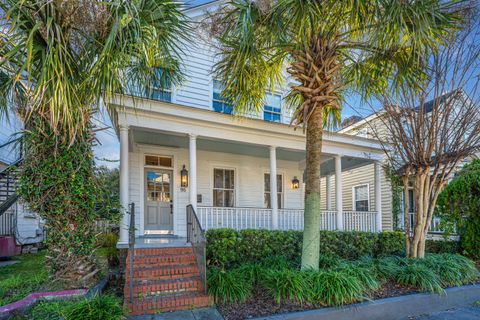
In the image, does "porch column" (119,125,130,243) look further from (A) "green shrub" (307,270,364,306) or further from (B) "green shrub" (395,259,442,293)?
(B) "green shrub" (395,259,442,293)

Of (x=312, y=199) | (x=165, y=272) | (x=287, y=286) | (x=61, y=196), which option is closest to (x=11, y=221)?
(x=61, y=196)

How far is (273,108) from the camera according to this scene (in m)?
11.1

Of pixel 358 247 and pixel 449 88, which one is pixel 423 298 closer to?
pixel 358 247

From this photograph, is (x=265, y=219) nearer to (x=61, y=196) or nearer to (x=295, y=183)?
(x=295, y=183)

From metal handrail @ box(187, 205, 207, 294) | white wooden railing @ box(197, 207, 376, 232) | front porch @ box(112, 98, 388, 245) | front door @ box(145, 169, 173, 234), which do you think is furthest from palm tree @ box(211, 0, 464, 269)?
front door @ box(145, 169, 173, 234)

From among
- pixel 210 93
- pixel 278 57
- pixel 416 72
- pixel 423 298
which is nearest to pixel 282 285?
pixel 423 298

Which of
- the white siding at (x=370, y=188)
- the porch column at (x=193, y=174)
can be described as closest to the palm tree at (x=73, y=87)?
the porch column at (x=193, y=174)

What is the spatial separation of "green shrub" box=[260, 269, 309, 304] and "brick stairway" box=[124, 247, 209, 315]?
111 cm

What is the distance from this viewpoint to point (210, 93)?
10.2m

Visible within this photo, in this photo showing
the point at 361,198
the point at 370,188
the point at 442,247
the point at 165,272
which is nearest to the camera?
the point at 165,272

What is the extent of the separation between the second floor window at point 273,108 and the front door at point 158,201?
421cm

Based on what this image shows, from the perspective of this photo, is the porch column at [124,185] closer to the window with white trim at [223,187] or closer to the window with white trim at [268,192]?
the window with white trim at [223,187]

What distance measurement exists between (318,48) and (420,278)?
4847 mm

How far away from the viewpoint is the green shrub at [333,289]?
4.67m
